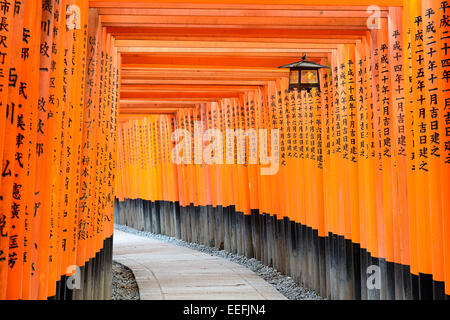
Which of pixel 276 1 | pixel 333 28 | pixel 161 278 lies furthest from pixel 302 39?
pixel 161 278

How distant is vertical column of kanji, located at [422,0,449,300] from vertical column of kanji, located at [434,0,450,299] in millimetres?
14

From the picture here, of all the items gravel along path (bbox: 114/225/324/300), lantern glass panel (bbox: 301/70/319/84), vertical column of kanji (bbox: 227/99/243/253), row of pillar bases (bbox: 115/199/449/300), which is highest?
lantern glass panel (bbox: 301/70/319/84)

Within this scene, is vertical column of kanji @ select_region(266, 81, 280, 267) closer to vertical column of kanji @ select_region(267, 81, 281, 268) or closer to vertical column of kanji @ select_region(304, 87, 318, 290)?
vertical column of kanji @ select_region(267, 81, 281, 268)

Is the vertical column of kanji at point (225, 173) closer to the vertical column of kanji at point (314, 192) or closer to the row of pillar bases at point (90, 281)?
the vertical column of kanji at point (314, 192)

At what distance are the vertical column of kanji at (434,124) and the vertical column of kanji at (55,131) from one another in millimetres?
3050

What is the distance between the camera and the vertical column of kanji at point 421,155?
4762 millimetres

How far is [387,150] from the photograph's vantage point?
590 centimetres

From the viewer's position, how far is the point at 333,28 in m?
6.38

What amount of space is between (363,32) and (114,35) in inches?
130

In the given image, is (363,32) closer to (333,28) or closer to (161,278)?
(333,28)

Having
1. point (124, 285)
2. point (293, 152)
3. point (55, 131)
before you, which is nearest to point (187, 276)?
point (124, 285)

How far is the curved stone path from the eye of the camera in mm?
8305

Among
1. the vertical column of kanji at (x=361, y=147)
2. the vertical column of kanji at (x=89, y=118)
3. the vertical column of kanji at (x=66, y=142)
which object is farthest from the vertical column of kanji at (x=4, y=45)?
the vertical column of kanji at (x=361, y=147)

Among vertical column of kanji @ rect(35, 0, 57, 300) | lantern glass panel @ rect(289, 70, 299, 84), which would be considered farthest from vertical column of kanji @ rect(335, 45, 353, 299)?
vertical column of kanji @ rect(35, 0, 57, 300)
